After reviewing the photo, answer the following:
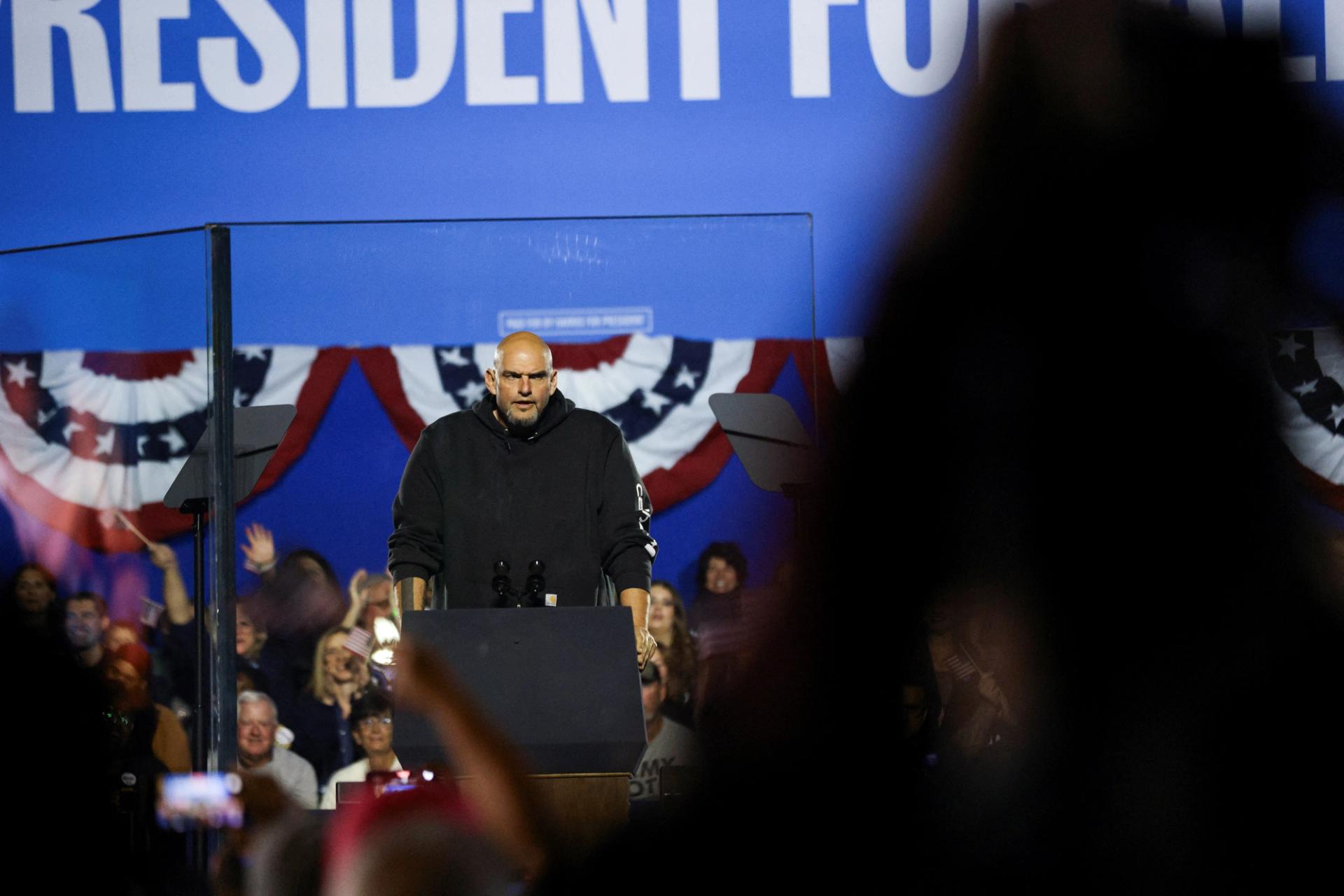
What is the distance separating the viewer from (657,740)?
11.6 ft

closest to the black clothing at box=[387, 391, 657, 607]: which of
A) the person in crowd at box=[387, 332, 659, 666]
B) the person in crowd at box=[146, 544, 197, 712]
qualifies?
the person in crowd at box=[387, 332, 659, 666]

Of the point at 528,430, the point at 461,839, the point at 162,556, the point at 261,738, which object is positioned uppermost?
the point at 528,430

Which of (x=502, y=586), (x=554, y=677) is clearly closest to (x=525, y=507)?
(x=502, y=586)

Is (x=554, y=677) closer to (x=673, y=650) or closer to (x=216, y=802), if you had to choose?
(x=673, y=650)

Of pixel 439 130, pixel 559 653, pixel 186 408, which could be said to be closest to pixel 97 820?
pixel 186 408

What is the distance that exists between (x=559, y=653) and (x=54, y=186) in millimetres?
3005

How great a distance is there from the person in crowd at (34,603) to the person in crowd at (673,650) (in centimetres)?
140

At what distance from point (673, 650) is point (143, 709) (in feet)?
4.71

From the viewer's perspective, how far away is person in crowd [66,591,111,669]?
2729mm

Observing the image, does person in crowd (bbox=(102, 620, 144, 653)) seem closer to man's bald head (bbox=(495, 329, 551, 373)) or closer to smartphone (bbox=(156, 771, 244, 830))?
man's bald head (bbox=(495, 329, 551, 373))

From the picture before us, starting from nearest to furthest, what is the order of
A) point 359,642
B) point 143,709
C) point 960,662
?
point 960,662
point 143,709
point 359,642

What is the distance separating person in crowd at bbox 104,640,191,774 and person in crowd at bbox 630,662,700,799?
1037 millimetres

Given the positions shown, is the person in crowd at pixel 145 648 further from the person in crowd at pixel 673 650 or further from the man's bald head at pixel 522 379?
the person in crowd at pixel 673 650

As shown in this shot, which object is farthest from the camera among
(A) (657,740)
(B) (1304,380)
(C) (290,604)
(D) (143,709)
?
(C) (290,604)
